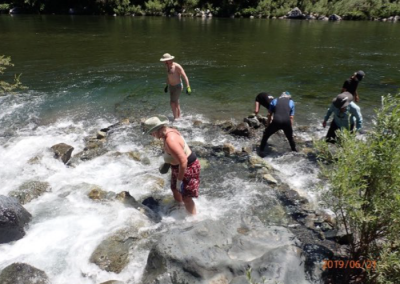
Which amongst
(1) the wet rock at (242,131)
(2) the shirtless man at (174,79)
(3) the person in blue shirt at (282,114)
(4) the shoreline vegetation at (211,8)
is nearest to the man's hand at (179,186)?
(3) the person in blue shirt at (282,114)

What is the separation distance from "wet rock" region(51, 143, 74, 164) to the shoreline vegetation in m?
51.5

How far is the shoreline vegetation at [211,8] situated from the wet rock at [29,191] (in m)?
53.1

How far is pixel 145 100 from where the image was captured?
14000mm

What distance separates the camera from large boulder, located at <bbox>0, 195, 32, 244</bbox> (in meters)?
5.86

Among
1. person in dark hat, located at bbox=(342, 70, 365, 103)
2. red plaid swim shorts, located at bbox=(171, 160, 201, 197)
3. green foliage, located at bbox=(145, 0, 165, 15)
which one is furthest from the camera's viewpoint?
green foliage, located at bbox=(145, 0, 165, 15)

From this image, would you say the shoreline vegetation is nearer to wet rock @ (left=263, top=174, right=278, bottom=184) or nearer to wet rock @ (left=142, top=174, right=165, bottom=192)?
wet rock @ (left=263, top=174, right=278, bottom=184)

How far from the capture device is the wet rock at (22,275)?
4.98m

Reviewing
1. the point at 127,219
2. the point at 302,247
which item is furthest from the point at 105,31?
the point at 302,247

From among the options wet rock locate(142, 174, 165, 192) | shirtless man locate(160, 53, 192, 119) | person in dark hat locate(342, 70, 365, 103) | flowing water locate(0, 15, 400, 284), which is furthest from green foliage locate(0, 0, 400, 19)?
wet rock locate(142, 174, 165, 192)

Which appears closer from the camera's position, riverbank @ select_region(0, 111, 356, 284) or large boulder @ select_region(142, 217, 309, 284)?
large boulder @ select_region(142, 217, 309, 284)

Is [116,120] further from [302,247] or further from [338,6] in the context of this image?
[338,6]

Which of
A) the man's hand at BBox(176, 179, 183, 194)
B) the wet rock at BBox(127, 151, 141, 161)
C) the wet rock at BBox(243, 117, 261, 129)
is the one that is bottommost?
the wet rock at BBox(127, 151, 141, 161)

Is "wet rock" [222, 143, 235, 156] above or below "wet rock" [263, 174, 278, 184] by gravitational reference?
above

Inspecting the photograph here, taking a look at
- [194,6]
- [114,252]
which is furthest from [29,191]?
[194,6]
